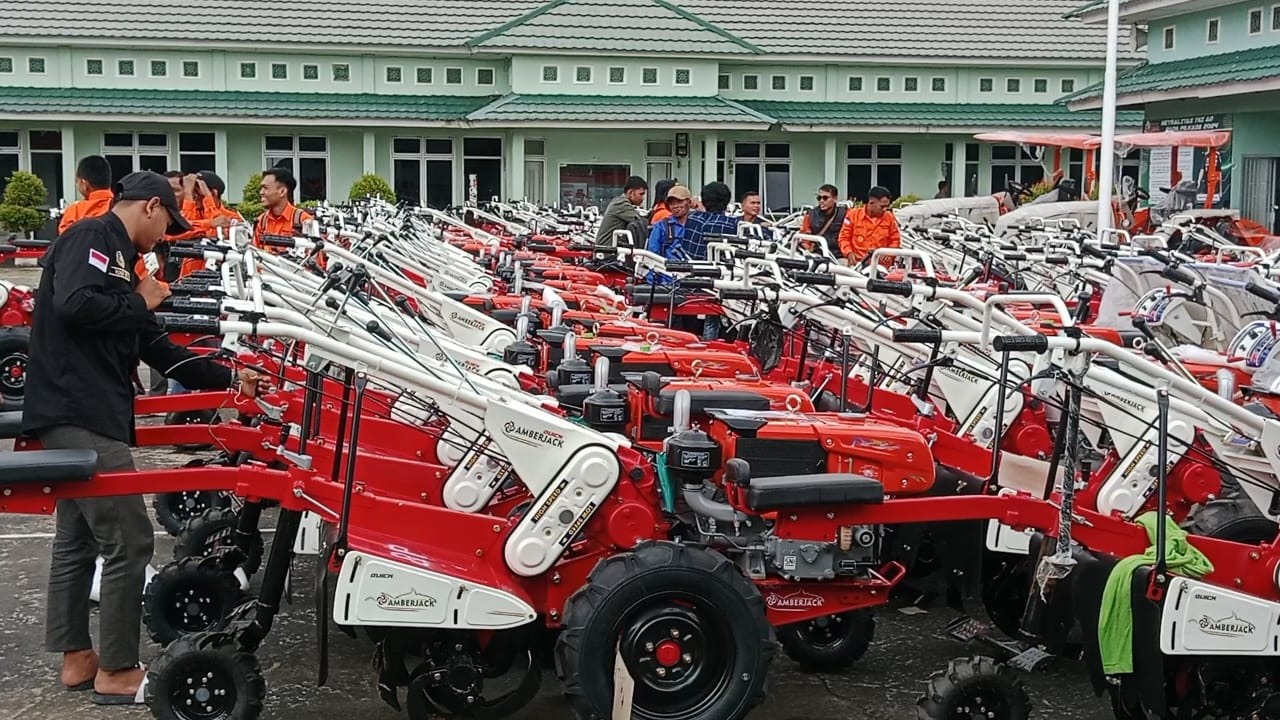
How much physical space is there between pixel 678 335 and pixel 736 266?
4.35 feet

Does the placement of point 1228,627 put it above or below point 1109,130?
below

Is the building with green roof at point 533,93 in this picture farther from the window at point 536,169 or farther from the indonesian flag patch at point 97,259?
the indonesian flag patch at point 97,259

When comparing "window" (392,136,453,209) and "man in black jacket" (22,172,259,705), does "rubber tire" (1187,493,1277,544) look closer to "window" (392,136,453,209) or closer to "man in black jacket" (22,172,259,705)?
"man in black jacket" (22,172,259,705)

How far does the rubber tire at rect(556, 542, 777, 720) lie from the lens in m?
5.40

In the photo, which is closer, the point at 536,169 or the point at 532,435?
the point at 532,435

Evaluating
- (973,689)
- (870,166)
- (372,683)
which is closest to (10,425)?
(372,683)

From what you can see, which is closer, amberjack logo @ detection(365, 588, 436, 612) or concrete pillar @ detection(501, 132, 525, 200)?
amberjack logo @ detection(365, 588, 436, 612)

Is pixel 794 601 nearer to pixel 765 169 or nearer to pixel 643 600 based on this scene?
pixel 643 600

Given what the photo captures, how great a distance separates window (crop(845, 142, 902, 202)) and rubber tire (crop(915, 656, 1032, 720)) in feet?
116

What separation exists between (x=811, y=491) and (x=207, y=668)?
222 centimetres

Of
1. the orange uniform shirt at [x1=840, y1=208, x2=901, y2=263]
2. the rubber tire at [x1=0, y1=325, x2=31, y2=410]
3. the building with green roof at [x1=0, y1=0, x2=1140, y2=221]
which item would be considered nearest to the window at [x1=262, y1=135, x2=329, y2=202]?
the building with green roof at [x1=0, y1=0, x2=1140, y2=221]

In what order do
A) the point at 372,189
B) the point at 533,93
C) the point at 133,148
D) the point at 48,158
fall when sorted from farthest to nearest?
the point at 533,93 < the point at 133,148 < the point at 48,158 < the point at 372,189

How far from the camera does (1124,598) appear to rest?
5.44 metres

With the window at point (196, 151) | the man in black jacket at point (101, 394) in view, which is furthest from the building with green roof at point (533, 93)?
the man in black jacket at point (101, 394)
